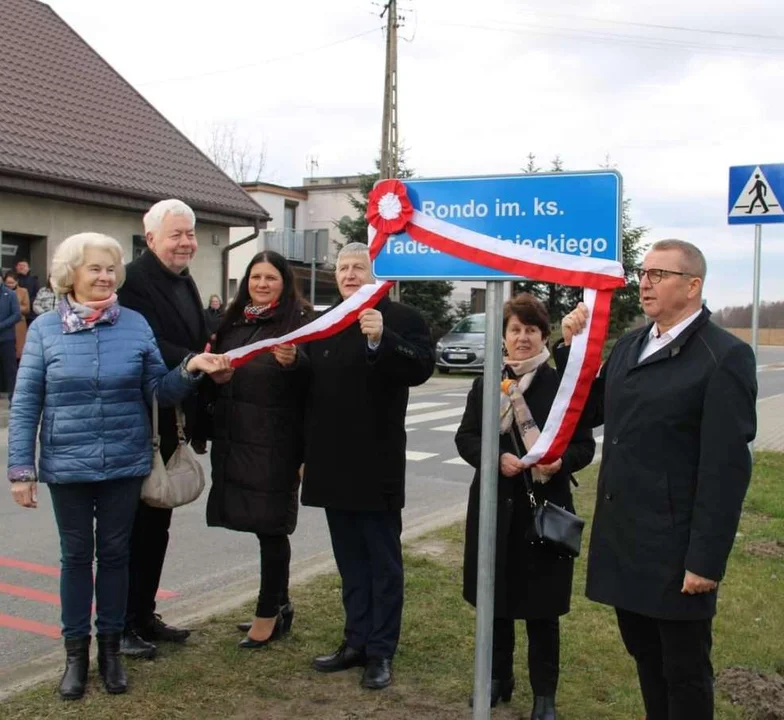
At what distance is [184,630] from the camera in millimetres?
4785

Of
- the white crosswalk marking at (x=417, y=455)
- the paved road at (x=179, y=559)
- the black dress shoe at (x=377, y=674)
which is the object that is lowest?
the white crosswalk marking at (x=417, y=455)

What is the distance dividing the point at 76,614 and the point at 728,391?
2796 mm

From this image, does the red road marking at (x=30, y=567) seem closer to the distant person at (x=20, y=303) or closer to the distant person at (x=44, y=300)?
the distant person at (x=44, y=300)

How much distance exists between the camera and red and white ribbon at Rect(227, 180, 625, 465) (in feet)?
9.98

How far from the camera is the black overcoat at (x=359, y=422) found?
168 inches

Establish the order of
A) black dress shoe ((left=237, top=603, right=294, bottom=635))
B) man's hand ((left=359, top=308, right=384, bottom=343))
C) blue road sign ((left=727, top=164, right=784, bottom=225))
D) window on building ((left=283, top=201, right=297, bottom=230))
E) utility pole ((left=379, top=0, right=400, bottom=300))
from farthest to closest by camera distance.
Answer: window on building ((left=283, top=201, right=297, bottom=230)) < utility pole ((left=379, top=0, right=400, bottom=300)) < blue road sign ((left=727, top=164, right=784, bottom=225)) < black dress shoe ((left=237, top=603, right=294, bottom=635)) < man's hand ((left=359, top=308, right=384, bottom=343))

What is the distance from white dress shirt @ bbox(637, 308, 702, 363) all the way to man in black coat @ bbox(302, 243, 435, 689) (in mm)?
1048

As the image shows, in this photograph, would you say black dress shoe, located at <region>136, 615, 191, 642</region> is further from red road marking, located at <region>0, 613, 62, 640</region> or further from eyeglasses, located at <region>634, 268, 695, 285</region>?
eyeglasses, located at <region>634, 268, 695, 285</region>

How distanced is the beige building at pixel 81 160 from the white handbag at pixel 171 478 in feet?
44.9

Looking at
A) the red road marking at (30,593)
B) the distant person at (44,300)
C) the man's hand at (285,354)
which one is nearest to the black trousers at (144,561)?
the man's hand at (285,354)

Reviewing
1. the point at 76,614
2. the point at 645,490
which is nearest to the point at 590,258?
the point at 645,490

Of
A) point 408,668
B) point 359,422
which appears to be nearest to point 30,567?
point 408,668

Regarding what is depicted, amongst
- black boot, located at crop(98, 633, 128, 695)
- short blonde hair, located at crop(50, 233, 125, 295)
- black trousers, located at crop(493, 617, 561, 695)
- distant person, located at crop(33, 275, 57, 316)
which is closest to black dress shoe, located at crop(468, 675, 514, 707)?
black trousers, located at crop(493, 617, 561, 695)

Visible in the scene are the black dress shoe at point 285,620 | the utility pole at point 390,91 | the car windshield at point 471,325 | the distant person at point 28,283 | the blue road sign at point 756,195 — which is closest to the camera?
the black dress shoe at point 285,620
